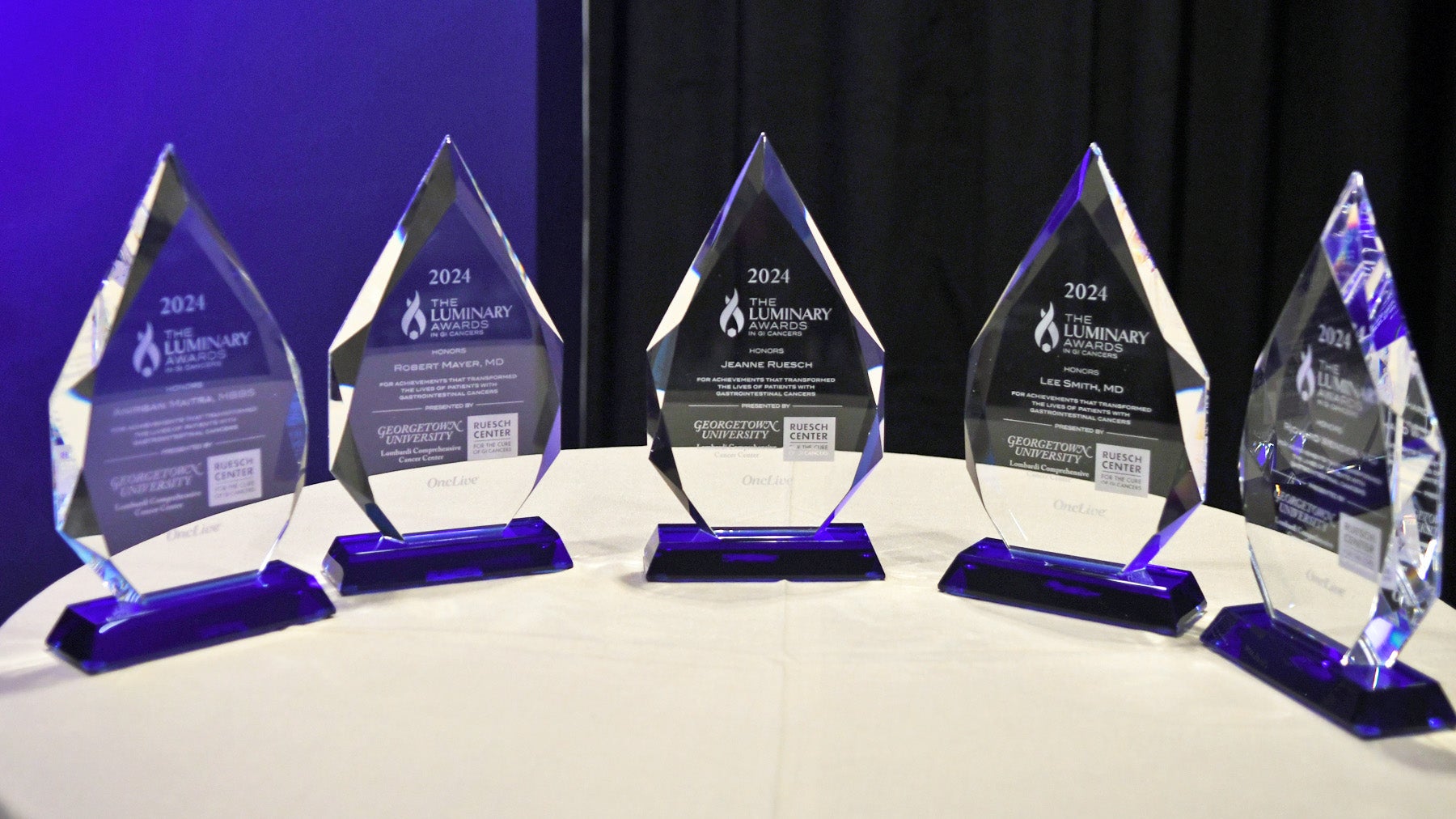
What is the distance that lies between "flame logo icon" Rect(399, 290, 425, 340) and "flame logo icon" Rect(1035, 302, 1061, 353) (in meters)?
0.60

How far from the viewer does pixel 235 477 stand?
104cm

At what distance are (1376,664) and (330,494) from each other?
1155 millimetres

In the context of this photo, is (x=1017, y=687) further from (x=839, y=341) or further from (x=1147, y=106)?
(x=1147, y=106)

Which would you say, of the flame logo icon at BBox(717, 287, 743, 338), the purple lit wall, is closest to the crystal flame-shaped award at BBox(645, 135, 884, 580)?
the flame logo icon at BBox(717, 287, 743, 338)

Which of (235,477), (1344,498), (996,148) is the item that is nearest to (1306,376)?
(1344,498)

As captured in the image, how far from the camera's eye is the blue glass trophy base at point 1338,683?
0.87 m

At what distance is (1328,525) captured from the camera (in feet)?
3.05

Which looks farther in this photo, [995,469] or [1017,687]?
[995,469]

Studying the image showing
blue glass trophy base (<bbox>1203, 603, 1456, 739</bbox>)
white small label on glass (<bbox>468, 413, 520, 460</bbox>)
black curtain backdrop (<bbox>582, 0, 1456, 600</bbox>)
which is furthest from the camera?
black curtain backdrop (<bbox>582, 0, 1456, 600</bbox>)

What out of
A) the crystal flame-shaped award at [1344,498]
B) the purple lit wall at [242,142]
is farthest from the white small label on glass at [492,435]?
the crystal flame-shaped award at [1344,498]

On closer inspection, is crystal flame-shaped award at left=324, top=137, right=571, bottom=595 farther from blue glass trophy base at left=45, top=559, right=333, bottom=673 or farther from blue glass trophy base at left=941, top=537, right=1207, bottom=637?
blue glass trophy base at left=941, top=537, right=1207, bottom=637

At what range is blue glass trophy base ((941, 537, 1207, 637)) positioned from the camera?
107 centimetres

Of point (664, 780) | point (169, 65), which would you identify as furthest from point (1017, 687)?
point (169, 65)

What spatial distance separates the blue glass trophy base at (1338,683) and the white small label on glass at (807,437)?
0.42 m
